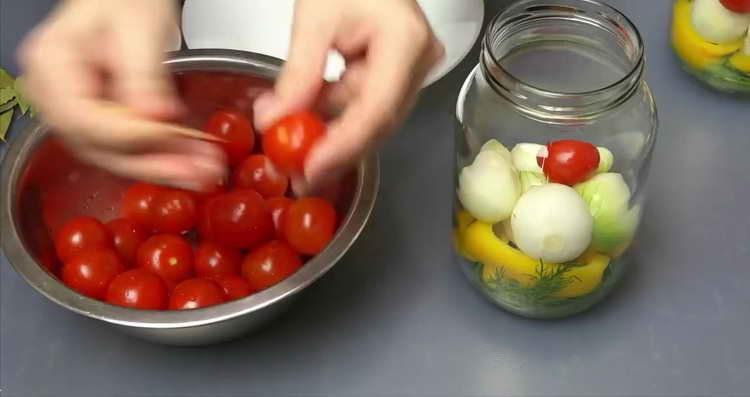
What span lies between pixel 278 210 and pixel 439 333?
0.16m

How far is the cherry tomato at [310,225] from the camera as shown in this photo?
69 cm

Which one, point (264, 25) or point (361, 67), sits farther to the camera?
point (264, 25)

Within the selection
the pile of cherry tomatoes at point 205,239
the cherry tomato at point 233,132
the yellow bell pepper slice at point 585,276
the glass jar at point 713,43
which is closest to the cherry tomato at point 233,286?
the pile of cherry tomatoes at point 205,239

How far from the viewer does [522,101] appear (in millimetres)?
635

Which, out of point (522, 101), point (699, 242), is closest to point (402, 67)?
point (522, 101)

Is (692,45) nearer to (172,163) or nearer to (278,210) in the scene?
(278,210)

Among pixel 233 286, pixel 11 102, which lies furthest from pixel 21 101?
pixel 233 286

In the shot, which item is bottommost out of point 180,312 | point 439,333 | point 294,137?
point 439,333

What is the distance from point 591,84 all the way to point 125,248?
0.39m

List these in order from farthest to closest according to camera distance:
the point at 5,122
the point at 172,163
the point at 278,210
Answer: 1. the point at 5,122
2. the point at 278,210
3. the point at 172,163

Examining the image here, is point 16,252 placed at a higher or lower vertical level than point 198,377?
higher

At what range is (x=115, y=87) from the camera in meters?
0.59

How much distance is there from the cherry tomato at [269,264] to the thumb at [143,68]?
17cm

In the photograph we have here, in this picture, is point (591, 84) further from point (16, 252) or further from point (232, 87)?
point (16, 252)
